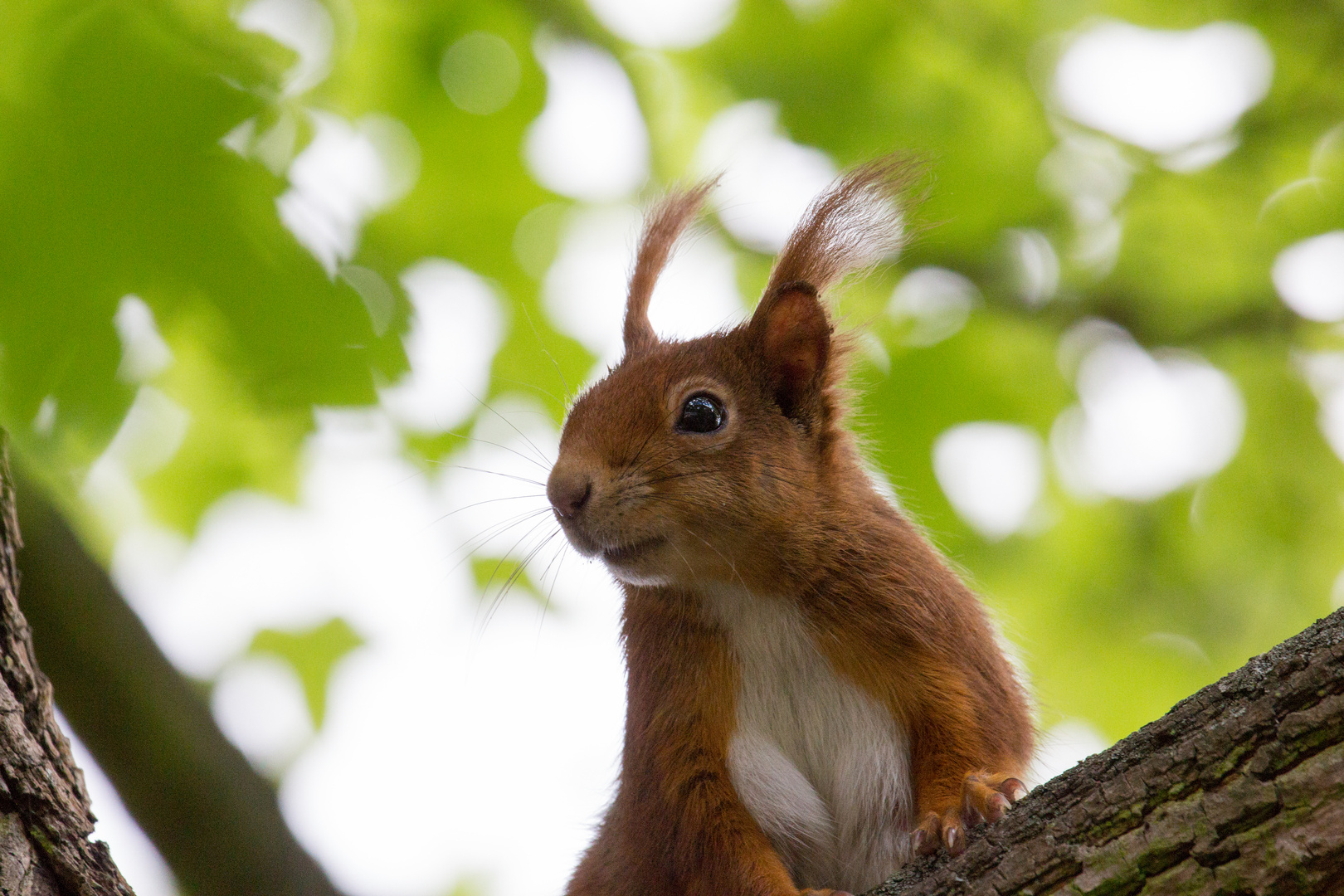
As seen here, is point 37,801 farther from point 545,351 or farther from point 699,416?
point 545,351

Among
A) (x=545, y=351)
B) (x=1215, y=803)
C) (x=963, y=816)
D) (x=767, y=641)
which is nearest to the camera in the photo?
(x=1215, y=803)

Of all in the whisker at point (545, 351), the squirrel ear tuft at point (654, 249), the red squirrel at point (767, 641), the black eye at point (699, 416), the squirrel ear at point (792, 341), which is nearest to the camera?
the red squirrel at point (767, 641)

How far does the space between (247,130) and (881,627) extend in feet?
6.27

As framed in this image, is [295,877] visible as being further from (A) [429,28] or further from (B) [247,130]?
(A) [429,28]

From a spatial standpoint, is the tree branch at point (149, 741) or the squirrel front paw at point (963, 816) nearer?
the squirrel front paw at point (963, 816)

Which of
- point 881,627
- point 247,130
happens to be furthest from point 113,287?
point 881,627

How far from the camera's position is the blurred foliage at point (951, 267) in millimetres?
3252

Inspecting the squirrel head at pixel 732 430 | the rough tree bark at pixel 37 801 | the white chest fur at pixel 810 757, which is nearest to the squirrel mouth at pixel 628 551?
the squirrel head at pixel 732 430

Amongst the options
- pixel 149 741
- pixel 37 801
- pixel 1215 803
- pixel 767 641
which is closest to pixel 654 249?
pixel 767 641

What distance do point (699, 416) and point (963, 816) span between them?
3.92 ft

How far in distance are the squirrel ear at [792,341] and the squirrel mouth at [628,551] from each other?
1.95 feet

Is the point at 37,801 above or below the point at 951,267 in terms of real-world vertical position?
below

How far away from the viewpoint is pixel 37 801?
261cm

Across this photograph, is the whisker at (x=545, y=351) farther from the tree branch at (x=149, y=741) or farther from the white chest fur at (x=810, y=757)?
the tree branch at (x=149, y=741)
